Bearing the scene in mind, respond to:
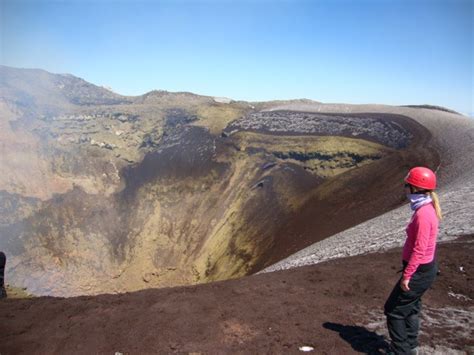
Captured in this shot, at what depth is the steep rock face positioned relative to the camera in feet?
92.7

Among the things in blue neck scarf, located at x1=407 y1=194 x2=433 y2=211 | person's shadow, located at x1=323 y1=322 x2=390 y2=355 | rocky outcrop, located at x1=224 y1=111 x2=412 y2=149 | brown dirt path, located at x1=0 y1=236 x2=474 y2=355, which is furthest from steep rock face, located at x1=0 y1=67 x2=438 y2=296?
blue neck scarf, located at x1=407 y1=194 x2=433 y2=211

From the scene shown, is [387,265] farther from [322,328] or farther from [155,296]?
[155,296]

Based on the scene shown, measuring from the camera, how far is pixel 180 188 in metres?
41.8

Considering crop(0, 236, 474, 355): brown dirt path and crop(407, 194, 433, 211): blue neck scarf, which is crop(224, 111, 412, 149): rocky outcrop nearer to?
crop(0, 236, 474, 355): brown dirt path

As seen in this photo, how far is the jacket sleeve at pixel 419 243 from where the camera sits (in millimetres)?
5039

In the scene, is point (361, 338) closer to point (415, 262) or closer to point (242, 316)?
point (415, 262)

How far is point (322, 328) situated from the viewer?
265 inches

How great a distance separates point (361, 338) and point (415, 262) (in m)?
1.93

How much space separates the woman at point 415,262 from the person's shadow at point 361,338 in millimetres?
624

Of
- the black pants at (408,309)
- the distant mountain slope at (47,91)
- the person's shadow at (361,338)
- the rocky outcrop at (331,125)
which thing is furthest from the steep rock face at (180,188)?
the black pants at (408,309)

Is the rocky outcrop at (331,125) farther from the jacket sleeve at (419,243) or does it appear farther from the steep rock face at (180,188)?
the jacket sleeve at (419,243)

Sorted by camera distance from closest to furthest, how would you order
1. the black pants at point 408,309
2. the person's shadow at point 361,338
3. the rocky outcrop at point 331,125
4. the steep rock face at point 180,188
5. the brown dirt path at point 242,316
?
1. the black pants at point 408,309
2. the person's shadow at point 361,338
3. the brown dirt path at point 242,316
4. the steep rock face at point 180,188
5. the rocky outcrop at point 331,125

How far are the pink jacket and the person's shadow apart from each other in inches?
60.6

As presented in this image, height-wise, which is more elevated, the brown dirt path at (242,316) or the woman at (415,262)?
the woman at (415,262)
